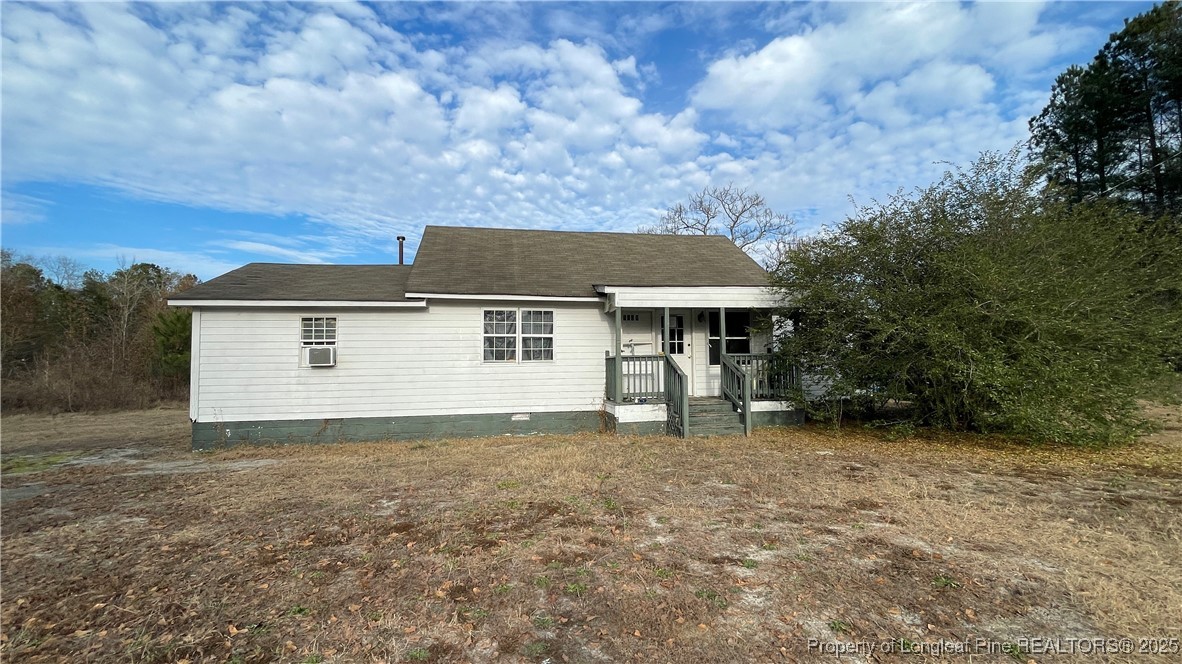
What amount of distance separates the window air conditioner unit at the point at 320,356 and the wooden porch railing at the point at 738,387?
763cm

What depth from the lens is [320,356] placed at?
9.47 m

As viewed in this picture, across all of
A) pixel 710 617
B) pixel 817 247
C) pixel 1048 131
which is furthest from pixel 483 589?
pixel 1048 131

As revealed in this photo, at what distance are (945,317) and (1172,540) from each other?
14.4 ft

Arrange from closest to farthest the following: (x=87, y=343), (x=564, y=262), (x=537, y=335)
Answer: (x=537, y=335)
(x=564, y=262)
(x=87, y=343)

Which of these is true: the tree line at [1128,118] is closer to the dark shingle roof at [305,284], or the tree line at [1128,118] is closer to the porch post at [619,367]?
the porch post at [619,367]

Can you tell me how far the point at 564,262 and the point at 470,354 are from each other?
10.8 ft

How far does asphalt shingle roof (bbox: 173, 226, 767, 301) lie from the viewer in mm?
9797

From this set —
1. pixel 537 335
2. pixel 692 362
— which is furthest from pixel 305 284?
pixel 692 362

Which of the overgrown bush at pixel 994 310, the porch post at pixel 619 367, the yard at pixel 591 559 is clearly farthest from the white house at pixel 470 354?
the yard at pixel 591 559

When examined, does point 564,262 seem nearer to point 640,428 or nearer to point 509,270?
point 509,270

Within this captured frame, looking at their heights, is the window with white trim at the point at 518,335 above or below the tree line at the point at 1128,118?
below

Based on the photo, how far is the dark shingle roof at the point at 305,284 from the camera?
9219mm

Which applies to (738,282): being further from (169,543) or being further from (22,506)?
(22,506)

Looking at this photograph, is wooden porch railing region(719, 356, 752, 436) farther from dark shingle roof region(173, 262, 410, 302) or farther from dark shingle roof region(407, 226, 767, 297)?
dark shingle roof region(173, 262, 410, 302)
